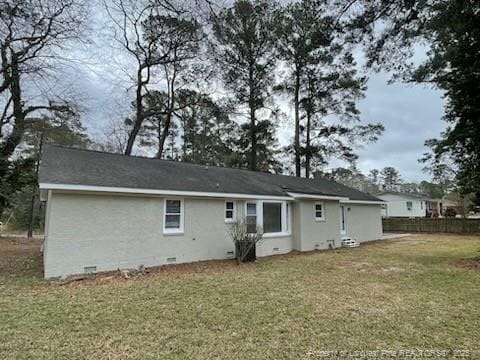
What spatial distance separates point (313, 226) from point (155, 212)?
7549mm

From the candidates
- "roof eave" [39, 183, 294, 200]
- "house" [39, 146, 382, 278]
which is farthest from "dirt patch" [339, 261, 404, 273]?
"roof eave" [39, 183, 294, 200]

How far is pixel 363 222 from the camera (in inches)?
753

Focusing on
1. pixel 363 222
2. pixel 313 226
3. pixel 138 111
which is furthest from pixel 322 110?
pixel 138 111

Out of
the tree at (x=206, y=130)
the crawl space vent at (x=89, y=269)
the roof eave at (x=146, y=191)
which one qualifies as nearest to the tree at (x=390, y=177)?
the tree at (x=206, y=130)

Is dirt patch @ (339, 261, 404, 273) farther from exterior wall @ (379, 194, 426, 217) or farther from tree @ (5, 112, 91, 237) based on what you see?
exterior wall @ (379, 194, 426, 217)

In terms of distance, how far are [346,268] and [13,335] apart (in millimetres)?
8532

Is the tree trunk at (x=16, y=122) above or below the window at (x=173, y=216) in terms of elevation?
above

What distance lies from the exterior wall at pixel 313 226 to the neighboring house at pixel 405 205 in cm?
2364

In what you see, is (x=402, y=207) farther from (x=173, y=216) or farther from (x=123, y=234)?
(x=123, y=234)

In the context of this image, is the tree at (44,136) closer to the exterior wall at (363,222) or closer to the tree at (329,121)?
the exterior wall at (363,222)

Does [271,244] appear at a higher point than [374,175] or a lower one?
lower

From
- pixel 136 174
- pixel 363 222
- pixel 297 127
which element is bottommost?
pixel 363 222

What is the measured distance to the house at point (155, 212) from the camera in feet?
26.9

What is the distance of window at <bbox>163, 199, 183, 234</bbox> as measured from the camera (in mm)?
10125
